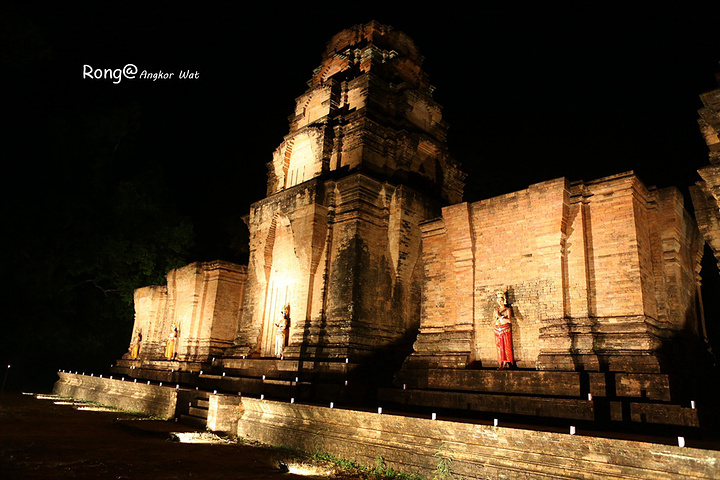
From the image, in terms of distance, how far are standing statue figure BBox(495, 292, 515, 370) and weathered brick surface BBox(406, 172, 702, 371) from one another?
0.24 metres

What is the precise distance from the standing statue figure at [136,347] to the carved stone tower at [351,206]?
9022 mm

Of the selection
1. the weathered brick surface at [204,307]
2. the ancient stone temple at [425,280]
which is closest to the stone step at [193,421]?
the ancient stone temple at [425,280]

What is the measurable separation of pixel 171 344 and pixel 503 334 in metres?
13.8

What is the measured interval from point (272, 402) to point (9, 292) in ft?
51.8

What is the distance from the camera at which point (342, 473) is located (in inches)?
292

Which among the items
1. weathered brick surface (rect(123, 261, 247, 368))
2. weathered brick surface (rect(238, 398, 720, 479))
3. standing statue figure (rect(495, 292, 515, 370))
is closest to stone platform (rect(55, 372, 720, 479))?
weathered brick surface (rect(238, 398, 720, 479))

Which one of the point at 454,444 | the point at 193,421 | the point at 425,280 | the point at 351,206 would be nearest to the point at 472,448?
the point at 454,444

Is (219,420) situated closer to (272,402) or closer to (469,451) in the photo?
(272,402)

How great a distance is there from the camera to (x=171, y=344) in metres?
18.9

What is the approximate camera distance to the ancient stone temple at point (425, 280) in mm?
8367

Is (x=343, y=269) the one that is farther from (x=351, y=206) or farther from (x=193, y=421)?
(x=193, y=421)

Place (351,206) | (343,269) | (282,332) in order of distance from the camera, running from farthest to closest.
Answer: (282,332) → (351,206) → (343,269)

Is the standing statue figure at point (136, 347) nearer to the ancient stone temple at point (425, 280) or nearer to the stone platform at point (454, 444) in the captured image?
the ancient stone temple at point (425, 280)

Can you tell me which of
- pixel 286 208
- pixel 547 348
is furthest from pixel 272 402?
pixel 286 208
